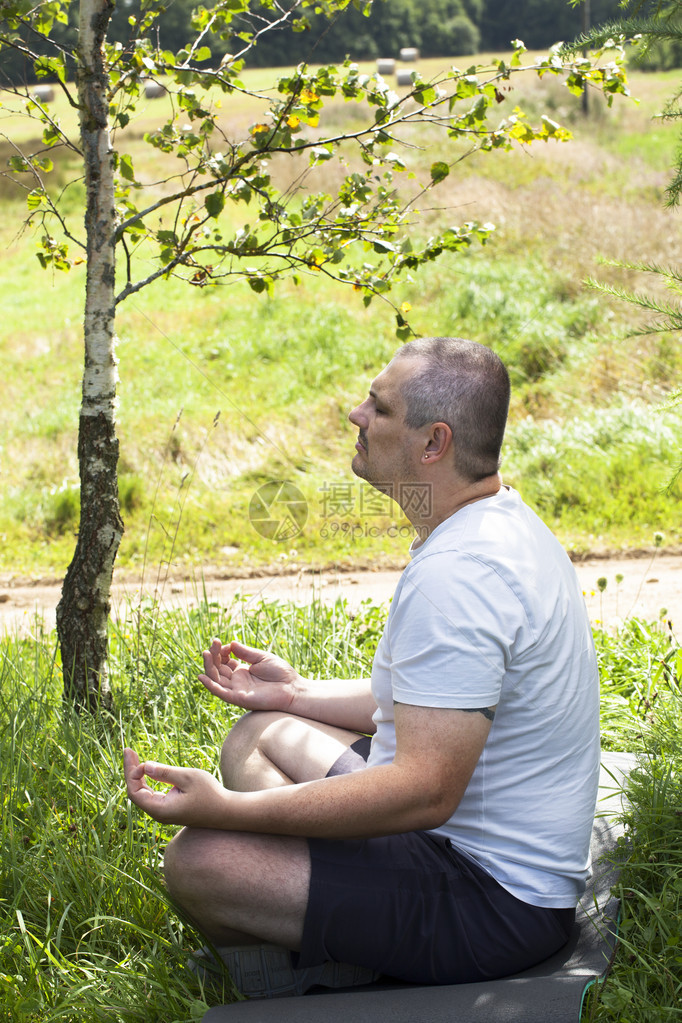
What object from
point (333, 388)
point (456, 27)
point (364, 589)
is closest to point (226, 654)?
point (364, 589)

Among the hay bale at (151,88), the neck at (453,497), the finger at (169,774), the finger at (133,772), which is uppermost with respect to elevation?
the hay bale at (151,88)

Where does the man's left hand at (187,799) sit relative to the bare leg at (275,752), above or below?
above

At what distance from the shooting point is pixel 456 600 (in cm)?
164

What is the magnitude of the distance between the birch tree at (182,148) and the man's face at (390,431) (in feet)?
3.63

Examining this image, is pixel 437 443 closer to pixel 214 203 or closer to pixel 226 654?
pixel 226 654

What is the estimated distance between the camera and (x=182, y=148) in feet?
9.98

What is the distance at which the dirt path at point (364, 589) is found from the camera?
15.9ft

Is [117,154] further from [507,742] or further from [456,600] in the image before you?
[507,742]

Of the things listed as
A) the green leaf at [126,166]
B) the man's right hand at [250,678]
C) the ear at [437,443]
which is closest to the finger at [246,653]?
the man's right hand at [250,678]

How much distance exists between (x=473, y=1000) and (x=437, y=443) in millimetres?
1120

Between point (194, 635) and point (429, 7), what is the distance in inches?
1424

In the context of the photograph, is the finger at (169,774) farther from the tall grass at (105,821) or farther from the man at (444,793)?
the tall grass at (105,821)

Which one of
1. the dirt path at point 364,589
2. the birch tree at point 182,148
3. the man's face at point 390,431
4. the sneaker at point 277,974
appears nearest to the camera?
the sneaker at point 277,974

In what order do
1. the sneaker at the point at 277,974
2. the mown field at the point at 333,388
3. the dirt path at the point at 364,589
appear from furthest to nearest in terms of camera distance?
the mown field at the point at 333,388 < the dirt path at the point at 364,589 < the sneaker at the point at 277,974
